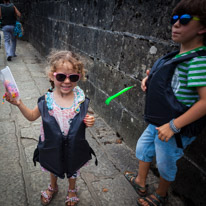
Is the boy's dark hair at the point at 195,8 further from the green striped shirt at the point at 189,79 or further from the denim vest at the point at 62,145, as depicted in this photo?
the denim vest at the point at 62,145

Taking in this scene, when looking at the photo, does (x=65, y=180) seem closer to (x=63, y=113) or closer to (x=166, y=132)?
(x=63, y=113)

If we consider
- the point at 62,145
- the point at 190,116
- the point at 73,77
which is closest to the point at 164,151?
the point at 190,116

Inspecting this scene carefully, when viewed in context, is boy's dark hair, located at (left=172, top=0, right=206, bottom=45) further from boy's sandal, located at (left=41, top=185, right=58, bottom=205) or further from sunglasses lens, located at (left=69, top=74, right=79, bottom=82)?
boy's sandal, located at (left=41, top=185, right=58, bottom=205)

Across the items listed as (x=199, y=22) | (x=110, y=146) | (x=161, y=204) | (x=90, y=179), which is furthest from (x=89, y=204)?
(x=199, y=22)

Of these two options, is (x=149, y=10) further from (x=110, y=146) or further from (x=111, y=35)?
(x=110, y=146)

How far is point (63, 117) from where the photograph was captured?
54.7 inches

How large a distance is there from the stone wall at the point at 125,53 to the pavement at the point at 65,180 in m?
0.24

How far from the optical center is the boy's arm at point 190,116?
44.0 inches

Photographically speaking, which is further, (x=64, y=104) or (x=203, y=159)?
(x=203, y=159)

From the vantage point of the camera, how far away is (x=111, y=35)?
263 cm

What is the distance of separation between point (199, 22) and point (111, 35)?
1.64m

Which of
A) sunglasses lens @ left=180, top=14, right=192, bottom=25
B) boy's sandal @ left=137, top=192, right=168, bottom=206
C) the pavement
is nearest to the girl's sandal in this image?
the pavement

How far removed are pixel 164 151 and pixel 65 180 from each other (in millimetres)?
1086

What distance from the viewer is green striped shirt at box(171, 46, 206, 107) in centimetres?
112
